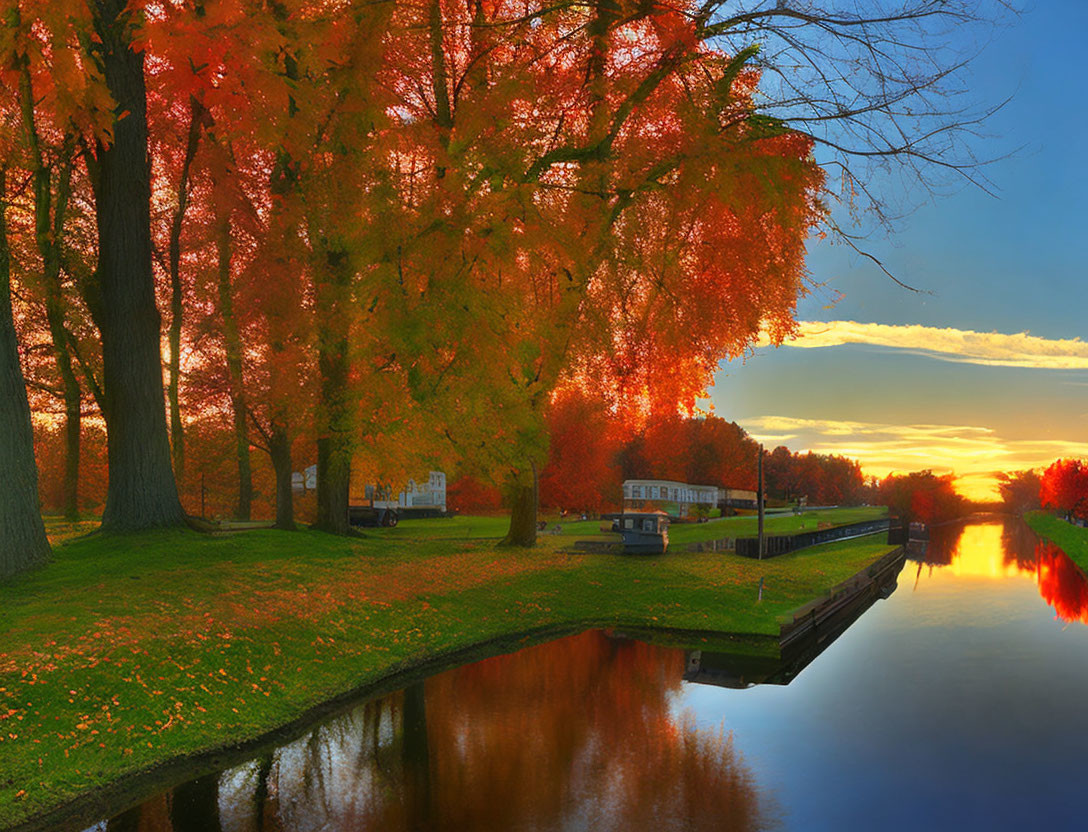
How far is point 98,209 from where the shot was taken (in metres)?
18.5

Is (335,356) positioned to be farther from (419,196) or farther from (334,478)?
(419,196)

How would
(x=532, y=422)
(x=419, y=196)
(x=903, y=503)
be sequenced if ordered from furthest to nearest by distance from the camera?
(x=903, y=503)
(x=532, y=422)
(x=419, y=196)

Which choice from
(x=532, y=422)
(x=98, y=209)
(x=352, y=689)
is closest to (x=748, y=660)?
(x=352, y=689)

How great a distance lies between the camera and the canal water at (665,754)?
24.4 ft

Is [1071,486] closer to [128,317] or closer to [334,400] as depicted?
[334,400]

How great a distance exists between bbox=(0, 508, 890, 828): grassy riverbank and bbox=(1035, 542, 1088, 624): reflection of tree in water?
9088 millimetres

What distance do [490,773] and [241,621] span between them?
19.8ft

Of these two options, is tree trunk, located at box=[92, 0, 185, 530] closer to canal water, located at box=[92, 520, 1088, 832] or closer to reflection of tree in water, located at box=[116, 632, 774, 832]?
canal water, located at box=[92, 520, 1088, 832]

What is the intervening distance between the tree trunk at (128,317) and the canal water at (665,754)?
9204 millimetres

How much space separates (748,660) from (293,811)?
9.55 m

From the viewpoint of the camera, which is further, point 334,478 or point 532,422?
point 334,478

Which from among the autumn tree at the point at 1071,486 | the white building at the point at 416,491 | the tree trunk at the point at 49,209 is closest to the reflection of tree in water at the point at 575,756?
the tree trunk at the point at 49,209

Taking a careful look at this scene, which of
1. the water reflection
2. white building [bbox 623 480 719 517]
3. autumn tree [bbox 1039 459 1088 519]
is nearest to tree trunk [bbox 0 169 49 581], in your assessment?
the water reflection

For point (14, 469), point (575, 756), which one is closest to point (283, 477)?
point (14, 469)
